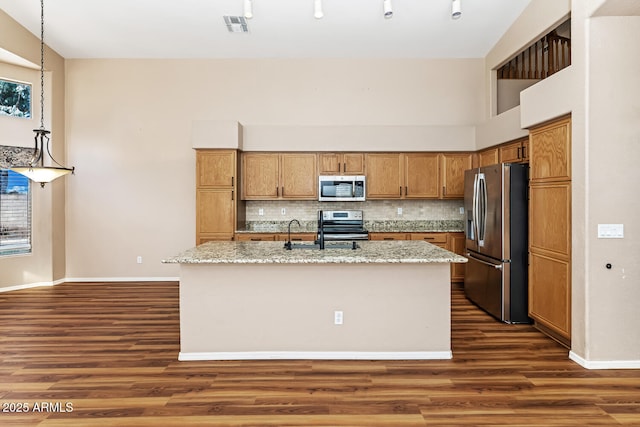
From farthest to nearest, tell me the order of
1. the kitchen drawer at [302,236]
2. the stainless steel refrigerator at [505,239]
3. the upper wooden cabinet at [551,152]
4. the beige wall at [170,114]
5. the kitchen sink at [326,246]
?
the beige wall at [170,114], the kitchen drawer at [302,236], the stainless steel refrigerator at [505,239], the kitchen sink at [326,246], the upper wooden cabinet at [551,152]

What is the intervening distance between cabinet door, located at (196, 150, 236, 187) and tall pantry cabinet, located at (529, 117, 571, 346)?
3919mm

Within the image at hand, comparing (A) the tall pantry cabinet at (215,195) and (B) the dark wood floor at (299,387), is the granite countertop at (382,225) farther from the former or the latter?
(B) the dark wood floor at (299,387)

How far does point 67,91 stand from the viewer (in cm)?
646

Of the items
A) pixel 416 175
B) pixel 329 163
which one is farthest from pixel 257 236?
pixel 416 175

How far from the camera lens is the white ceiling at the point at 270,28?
4.83 m

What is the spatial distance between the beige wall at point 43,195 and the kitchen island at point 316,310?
4.21 m

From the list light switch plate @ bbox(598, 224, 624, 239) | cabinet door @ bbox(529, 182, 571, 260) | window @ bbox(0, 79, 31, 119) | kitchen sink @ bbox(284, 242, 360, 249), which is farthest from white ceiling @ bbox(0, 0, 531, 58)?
light switch plate @ bbox(598, 224, 624, 239)

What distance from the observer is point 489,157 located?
5.78m

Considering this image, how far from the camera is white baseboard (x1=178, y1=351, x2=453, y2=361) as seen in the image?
3283mm

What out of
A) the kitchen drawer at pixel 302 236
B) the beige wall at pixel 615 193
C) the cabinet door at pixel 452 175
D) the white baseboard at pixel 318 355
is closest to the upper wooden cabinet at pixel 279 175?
the kitchen drawer at pixel 302 236

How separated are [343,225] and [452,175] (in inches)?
74.0

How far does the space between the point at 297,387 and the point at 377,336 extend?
0.84 meters

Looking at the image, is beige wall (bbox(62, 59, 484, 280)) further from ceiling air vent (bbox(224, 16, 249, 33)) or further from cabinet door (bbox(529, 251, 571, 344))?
cabinet door (bbox(529, 251, 571, 344))

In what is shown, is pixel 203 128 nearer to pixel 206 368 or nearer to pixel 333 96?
pixel 333 96
